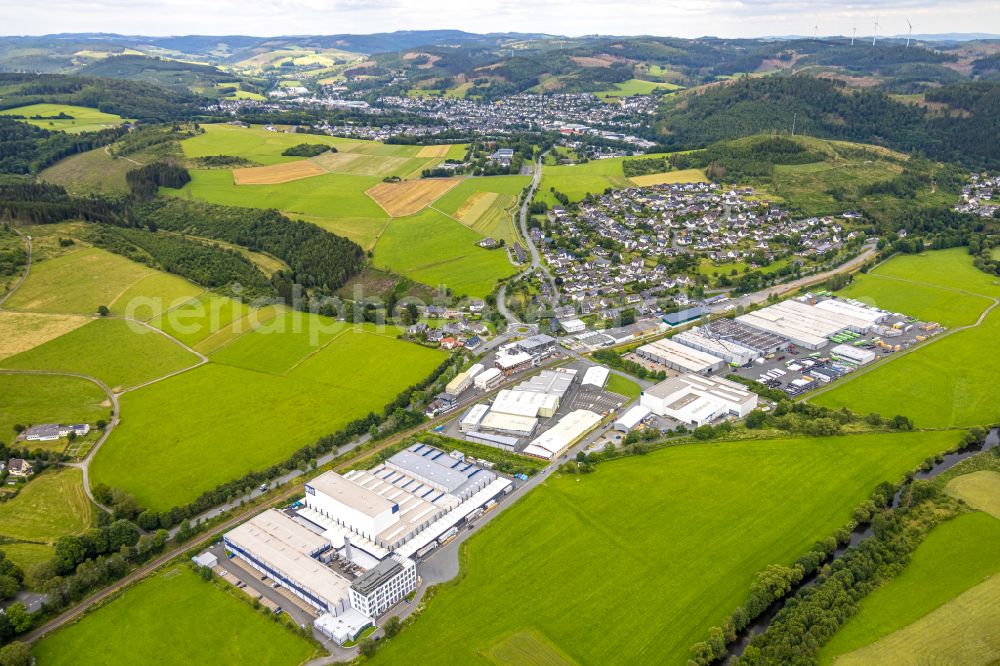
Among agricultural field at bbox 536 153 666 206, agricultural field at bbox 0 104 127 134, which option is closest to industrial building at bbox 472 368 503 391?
agricultural field at bbox 536 153 666 206

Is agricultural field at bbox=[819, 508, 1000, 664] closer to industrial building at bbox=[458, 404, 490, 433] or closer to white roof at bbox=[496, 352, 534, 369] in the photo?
industrial building at bbox=[458, 404, 490, 433]

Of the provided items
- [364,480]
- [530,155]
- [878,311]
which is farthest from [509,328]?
[530,155]

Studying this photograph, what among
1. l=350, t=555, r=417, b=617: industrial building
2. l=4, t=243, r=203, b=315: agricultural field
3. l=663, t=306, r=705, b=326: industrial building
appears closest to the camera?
l=350, t=555, r=417, b=617: industrial building

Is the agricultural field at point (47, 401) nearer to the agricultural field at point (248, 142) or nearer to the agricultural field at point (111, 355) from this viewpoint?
the agricultural field at point (111, 355)

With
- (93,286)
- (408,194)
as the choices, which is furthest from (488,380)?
(408,194)

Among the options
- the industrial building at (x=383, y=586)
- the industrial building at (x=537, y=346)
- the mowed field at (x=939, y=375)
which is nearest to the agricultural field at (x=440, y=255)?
the industrial building at (x=537, y=346)

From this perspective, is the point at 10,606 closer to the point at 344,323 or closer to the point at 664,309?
the point at 344,323

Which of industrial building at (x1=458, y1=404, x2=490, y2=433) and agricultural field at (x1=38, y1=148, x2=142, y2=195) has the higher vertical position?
agricultural field at (x1=38, y1=148, x2=142, y2=195)
